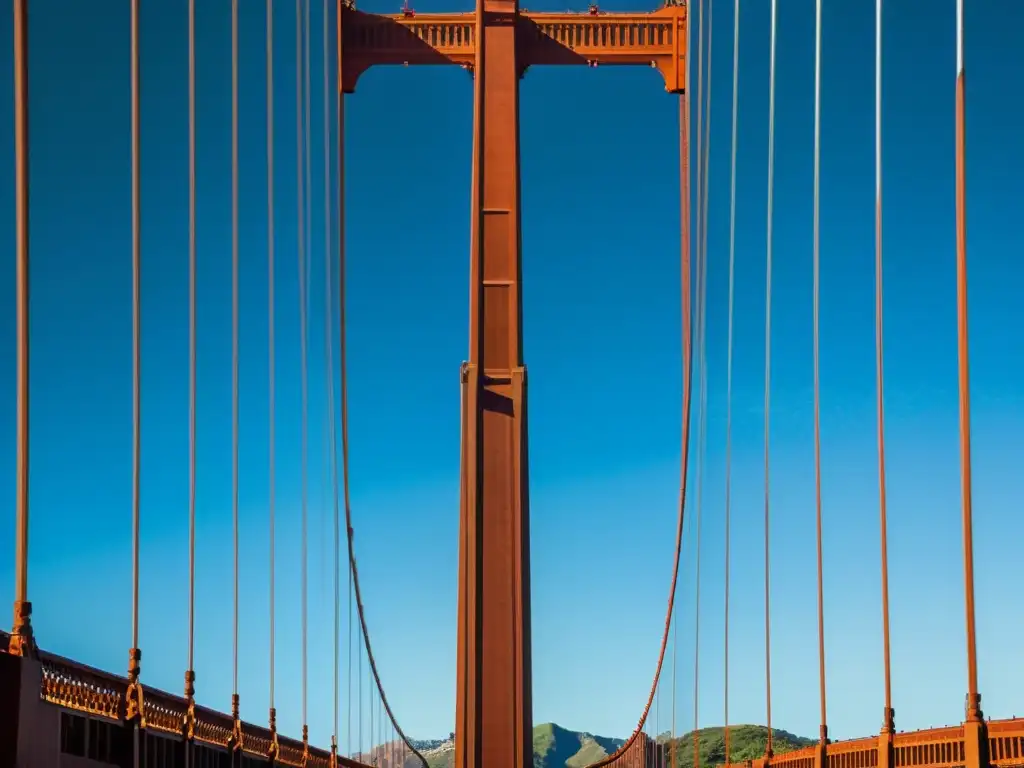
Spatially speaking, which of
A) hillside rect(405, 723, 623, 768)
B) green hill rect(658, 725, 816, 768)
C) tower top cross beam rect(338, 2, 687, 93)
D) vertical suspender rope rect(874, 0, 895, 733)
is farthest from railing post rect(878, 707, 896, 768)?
hillside rect(405, 723, 623, 768)

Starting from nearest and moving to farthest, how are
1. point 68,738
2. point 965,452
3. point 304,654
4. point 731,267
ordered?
point 965,452
point 68,738
point 304,654
point 731,267

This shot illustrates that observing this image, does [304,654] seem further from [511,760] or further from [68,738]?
[68,738]

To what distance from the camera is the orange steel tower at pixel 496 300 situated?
1900 centimetres

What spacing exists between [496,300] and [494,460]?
1771 millimetres

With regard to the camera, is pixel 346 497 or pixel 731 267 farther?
pixel 346 497

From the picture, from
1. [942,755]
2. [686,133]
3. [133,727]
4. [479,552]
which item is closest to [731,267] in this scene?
[686,133]

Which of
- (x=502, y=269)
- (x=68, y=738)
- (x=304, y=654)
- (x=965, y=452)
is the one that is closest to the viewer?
(x=965, y=452)

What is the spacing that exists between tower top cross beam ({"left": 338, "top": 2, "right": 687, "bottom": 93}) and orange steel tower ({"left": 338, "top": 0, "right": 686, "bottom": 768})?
12 millimetres

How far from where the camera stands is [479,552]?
19.4 metres

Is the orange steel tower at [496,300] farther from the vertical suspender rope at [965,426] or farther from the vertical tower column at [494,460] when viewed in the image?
the vertical suspender rope at [965,426]

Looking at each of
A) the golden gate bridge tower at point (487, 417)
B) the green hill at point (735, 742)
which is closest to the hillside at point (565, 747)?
the green hill at point (735, 742)

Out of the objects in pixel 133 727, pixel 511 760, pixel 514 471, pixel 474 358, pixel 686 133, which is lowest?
pixel 511 760

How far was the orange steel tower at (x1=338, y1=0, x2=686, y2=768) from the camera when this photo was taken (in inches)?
748

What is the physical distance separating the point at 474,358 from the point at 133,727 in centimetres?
832
